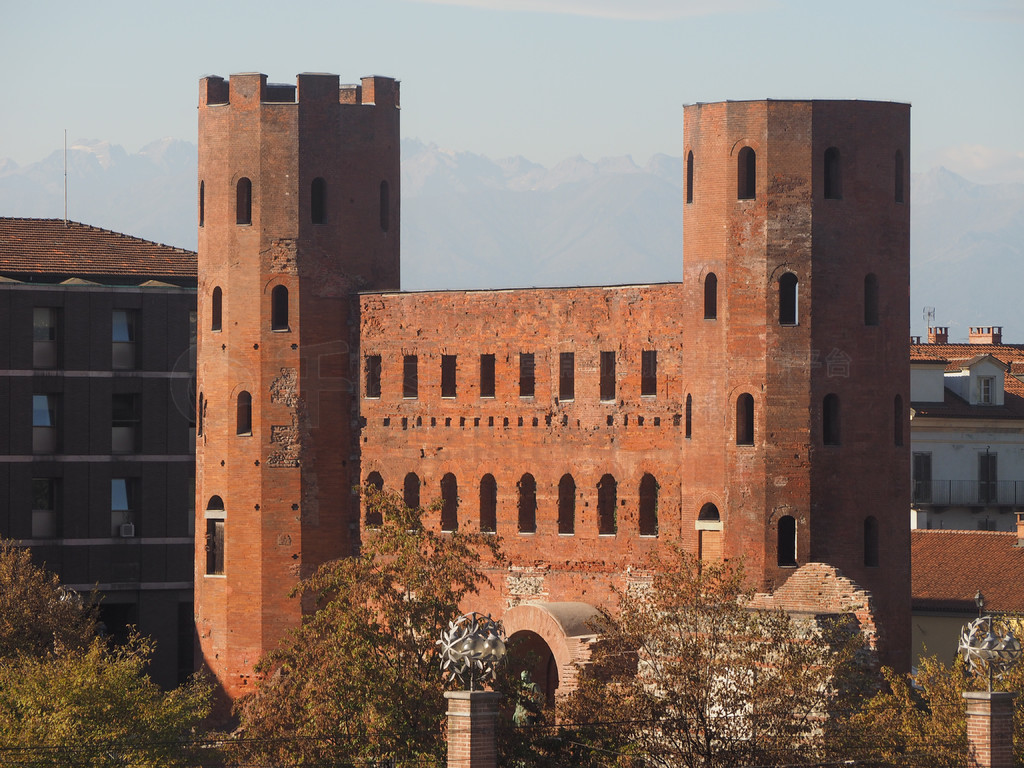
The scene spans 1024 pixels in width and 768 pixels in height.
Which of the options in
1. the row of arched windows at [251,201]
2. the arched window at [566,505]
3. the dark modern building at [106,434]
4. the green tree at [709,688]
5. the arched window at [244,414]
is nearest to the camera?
the green tree at [709,688]

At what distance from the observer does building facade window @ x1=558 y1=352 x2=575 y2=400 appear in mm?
53688

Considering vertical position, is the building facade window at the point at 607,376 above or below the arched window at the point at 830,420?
above

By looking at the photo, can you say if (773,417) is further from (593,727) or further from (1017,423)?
(1017,423)

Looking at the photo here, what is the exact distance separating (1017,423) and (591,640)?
26816mm

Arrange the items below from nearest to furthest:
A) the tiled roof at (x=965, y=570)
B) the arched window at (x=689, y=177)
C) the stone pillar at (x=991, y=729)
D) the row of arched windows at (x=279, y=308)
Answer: the stone pillar at (x=991, y=729), the arched window at (x=689, y=177), the row of arched windows at (x=279, y=308), the tiled roof at (x=965, y=570)

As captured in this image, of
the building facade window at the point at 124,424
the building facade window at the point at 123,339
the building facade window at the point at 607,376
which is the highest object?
the building facade window at the point at 123,339

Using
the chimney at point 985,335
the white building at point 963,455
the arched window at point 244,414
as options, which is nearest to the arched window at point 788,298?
the arched window at point 244,414

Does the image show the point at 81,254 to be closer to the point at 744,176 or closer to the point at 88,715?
the point at 744,176

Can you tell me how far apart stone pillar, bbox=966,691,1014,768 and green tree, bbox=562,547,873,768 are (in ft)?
10.2

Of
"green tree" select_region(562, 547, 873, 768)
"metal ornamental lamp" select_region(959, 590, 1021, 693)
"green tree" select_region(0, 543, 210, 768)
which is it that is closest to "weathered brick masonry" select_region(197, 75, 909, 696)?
"green tree" select_region(562, 547, 873, 768)

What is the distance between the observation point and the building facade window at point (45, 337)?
6738 centimetres

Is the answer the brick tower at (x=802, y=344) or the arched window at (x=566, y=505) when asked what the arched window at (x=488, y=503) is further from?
the brick tower at (x=802, y=344)

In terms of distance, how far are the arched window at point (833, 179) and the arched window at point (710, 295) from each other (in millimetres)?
3270

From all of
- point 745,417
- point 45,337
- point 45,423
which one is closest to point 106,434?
point 45,423
